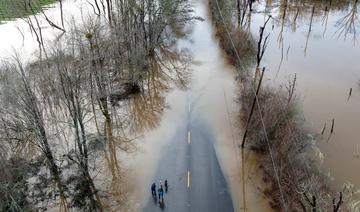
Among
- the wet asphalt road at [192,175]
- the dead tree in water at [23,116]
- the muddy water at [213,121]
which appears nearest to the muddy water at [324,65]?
the muddy water at [213,121]

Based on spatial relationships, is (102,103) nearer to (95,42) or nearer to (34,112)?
(95,42)

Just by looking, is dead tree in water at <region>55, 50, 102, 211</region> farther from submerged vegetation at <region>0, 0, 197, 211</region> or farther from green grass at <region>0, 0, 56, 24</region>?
green grass at <region>0, 0, 56, 24</region>

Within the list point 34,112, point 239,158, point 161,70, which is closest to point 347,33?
point 161,70

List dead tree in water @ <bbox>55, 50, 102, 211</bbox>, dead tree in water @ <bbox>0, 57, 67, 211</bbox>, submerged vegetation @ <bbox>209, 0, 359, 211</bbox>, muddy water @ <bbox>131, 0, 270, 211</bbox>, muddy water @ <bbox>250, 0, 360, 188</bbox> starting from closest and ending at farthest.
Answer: submerged vegetation @ <bbox>209, 0, 359, 211</bbox> → dead tree in water @ <bbox>55, 50, 102, 211</bbox> → dead tree in water @ <bbox>0, 57, 67, 211</bbox> → muddy water @ <bbox>131, 0, 270, 211</bbox> → muddy water @ <bbox>250, 0, 360, 188</bbox>

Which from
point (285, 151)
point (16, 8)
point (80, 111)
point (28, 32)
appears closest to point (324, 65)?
point (285, 151)

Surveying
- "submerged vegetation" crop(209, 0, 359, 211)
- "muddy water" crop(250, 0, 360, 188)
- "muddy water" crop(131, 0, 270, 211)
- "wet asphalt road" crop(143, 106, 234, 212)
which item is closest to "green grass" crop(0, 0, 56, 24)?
"muddy water" crop(131, 0, 270, 211)
